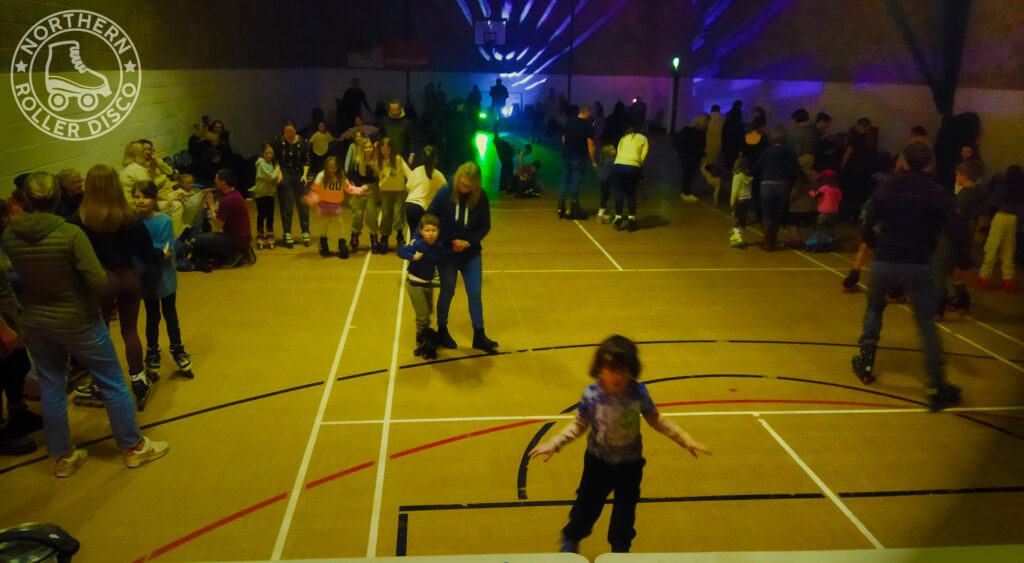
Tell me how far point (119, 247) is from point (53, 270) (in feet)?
2.78

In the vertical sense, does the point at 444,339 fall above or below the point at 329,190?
below

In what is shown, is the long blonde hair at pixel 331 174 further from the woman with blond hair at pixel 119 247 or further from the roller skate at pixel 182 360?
the woman with blond hair at pixel 119 247

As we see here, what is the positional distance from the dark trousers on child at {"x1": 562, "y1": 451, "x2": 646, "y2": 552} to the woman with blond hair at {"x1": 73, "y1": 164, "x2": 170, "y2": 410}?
324 centimetres

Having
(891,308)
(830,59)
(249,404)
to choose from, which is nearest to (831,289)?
(891,308)

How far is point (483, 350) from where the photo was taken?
647 centimetres

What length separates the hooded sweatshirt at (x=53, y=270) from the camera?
4.00m

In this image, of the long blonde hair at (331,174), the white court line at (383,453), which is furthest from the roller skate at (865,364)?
the long blonde hair at (331,174)

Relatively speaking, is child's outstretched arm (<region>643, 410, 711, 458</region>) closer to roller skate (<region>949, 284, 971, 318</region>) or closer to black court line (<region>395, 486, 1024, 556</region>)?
black court line (<region>395, 486, 1024, 556</region>)

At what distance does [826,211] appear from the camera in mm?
9867

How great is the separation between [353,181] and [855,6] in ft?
33.8

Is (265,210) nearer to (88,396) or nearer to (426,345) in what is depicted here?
(426,345)

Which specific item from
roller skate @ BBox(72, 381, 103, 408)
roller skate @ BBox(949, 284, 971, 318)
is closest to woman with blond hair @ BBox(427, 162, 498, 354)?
roller skate @ BBox(72, 381, 103, 408)

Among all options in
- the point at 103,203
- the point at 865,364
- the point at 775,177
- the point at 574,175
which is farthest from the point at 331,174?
the point at 865,364

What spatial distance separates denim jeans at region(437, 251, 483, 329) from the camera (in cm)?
616
